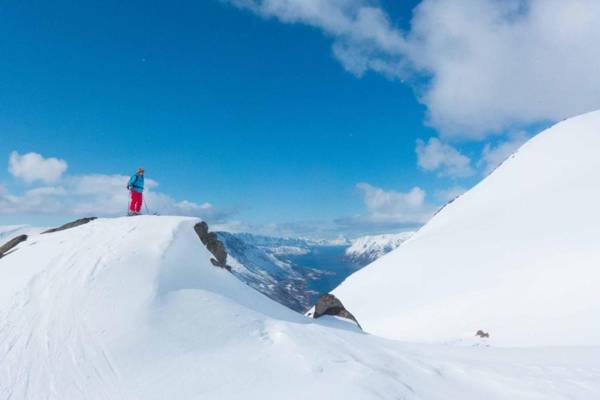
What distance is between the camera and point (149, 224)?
697 inches

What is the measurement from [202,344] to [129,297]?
135 inches

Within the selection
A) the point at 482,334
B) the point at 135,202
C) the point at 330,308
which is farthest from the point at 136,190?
the point at 482,334

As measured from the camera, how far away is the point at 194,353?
26.6 feet

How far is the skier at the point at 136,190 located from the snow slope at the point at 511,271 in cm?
1961

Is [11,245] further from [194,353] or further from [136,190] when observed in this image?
[194,353]

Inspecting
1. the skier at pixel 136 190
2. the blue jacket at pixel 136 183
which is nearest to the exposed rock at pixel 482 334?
the skier at pixel 136 190

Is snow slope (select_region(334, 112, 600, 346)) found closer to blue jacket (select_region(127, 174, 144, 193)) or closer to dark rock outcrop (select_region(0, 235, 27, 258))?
blue jacket (select_region(127, 174, 144, 193))

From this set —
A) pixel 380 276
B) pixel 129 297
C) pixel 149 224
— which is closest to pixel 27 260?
pixel 149 224

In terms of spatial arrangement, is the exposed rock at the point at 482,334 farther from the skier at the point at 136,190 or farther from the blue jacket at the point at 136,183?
the blue jacket at the point at 136,183

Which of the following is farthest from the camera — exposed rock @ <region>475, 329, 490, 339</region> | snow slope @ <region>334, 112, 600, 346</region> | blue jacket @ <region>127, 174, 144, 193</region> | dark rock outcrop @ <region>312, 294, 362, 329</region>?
blue jacket @ <region>127, 174, 144, 193</region>

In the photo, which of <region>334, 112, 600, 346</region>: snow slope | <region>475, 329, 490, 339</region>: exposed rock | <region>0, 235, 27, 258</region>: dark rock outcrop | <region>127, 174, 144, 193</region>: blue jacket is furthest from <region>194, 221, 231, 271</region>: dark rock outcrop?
<region>475, 329, 490, 339</region>: exposed rock

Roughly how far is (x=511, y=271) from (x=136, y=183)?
27.1m

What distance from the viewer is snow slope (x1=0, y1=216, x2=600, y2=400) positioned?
6.86 metres

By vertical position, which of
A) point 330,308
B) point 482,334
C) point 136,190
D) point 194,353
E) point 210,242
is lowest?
point 482,334
